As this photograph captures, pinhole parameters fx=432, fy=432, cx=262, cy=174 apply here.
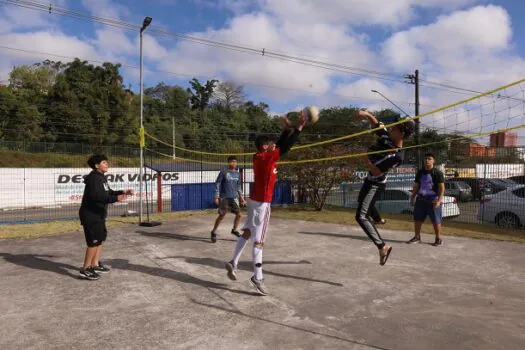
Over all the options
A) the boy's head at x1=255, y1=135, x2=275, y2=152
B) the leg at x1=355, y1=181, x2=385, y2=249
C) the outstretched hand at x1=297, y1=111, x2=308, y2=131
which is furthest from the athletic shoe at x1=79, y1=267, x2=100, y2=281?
the leg at x1=355, y1=181, x2=385, y2=249

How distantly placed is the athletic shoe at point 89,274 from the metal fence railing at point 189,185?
5763 millimetres

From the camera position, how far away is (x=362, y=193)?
20.7 ft

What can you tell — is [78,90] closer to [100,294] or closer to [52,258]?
[52,258]

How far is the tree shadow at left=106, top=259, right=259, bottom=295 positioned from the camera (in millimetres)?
5832

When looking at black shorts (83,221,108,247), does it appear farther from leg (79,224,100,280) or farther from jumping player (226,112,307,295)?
jumping player (226,112,307,295)

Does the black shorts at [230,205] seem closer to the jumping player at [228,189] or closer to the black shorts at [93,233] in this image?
the jumping player at [228,189]

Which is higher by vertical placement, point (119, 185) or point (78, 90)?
point (78, 90)

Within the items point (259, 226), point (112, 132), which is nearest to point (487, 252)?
point (259, 226)

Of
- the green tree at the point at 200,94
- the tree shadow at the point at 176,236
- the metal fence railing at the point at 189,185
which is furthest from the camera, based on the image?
the green tree at the point at 200,94

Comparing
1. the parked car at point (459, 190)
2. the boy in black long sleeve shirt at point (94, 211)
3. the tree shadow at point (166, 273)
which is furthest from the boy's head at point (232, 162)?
the parked car at point (459, 190)

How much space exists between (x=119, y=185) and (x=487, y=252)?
21724mm

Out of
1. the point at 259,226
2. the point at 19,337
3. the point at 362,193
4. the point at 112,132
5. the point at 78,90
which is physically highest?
the point at 78,90

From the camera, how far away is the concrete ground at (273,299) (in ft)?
13.6

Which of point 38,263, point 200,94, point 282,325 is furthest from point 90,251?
point 200,94
